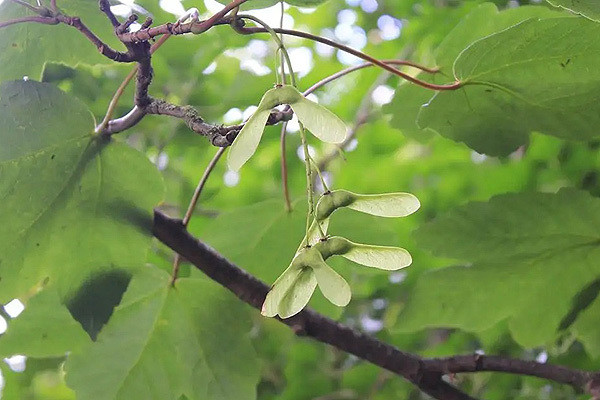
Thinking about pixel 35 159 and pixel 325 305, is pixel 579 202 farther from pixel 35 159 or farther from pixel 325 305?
pixel 35 159

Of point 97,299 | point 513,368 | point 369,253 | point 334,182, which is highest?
point 369,253

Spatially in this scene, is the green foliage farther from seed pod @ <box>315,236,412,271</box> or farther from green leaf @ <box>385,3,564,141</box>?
seed pod @ <box>315,236,412,271</box>

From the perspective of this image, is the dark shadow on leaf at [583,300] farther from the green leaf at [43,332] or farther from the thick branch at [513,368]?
the green leaf at [43,332]

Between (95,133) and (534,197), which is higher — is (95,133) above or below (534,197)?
above

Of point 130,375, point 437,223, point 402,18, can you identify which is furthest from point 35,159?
point 402,18

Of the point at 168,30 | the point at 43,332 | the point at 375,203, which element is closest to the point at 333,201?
the point at 375,203

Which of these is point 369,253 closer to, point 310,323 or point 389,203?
point 389,203
